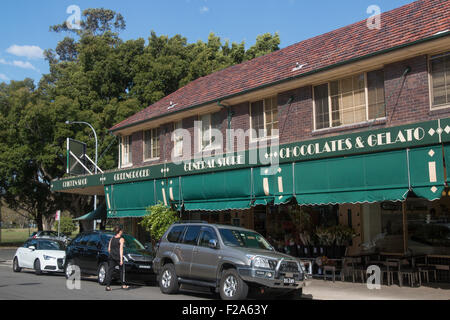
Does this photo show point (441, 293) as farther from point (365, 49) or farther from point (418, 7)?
point (418, 7)

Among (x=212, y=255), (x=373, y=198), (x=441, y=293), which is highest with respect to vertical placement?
(x=373, y=198)

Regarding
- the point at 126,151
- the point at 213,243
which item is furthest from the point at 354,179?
the point at 126,151

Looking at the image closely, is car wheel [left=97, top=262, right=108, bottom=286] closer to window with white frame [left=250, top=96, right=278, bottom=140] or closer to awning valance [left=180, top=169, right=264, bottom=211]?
awning valance [left=180, top=169, right=264, bottom=211]

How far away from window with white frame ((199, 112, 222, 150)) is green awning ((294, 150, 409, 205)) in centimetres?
595

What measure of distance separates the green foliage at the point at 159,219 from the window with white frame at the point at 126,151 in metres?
6.67

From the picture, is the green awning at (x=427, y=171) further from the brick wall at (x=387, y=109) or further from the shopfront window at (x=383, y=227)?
the shopfront window at (x=383, y=227)

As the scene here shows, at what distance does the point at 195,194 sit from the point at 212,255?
6530 millimetres

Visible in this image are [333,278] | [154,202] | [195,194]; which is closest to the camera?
[333,278]

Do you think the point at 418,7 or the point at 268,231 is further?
the point at 268,231

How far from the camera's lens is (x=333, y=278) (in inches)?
560

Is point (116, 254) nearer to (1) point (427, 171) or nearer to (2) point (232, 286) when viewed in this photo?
(2) point (232, 286)

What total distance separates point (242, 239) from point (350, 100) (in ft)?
20.8

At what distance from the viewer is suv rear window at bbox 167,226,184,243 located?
41.7ft
